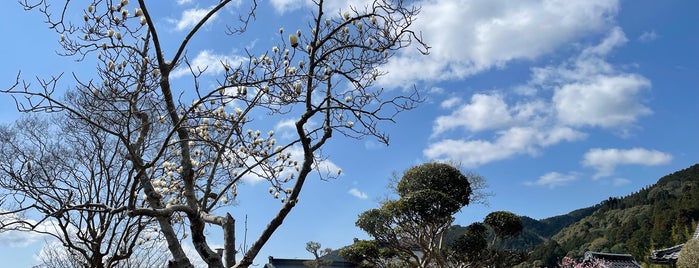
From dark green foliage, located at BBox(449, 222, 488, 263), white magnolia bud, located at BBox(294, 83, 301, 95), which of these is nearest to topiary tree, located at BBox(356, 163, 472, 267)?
dark green foliage, located at BBox(449, 222, 488, 263)

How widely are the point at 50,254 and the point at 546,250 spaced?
116ft

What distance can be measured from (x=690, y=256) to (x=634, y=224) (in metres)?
34.4

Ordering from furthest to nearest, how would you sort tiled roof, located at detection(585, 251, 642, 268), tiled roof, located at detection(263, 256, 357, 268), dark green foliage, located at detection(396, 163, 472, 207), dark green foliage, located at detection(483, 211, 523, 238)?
tiled roof, located at detection(263, 256, 357, 268), tiled roof, located at detection(585, 251, 642, 268), dark green foliage, located at detection(396, 163, 472, 207), dark green foliage, located at detection(483, 211, 523, 238)

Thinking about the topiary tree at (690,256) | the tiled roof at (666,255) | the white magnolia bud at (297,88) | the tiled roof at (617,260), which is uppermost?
the tiled roof at (617,260)

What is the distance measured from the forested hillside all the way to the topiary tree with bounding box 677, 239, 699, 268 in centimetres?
1494

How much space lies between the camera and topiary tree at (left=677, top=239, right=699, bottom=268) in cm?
1059

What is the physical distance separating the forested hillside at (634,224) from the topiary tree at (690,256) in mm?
14942

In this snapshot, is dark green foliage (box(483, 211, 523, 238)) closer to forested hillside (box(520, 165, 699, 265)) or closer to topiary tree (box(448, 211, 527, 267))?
topiary tree (box(448, 211, 527, 267))

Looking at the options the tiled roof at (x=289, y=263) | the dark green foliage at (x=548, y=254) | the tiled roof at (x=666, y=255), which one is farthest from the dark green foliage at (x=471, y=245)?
the dark green foliage at (x=548, y=254)

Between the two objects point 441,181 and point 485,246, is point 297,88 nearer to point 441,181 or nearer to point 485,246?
point 485,246

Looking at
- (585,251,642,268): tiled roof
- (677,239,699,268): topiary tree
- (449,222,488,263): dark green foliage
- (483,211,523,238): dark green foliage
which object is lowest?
(677,239,699,268): topiary tree

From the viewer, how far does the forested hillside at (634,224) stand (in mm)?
35781

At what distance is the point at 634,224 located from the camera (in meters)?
42.0

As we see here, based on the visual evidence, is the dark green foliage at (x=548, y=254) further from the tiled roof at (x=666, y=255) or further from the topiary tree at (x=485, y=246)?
the tiled roof at (x=666, y=255)
